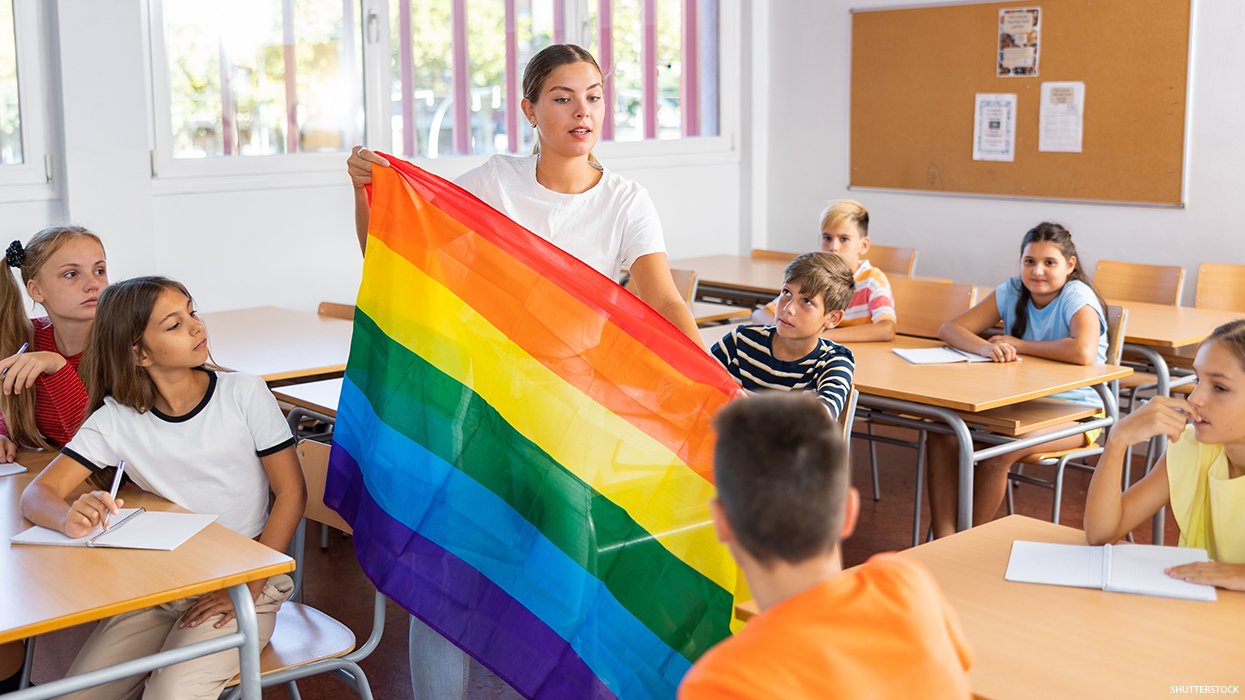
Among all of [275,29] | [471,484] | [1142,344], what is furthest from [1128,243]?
[471,484]

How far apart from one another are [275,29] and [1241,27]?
4.20 m

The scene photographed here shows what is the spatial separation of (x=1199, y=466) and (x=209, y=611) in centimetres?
178

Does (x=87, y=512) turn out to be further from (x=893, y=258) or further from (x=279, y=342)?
(x=893, y=258)

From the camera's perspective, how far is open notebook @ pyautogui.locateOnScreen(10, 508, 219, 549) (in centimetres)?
218

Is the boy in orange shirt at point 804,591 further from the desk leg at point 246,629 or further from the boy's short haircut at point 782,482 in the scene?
the desk leg at point 246,629

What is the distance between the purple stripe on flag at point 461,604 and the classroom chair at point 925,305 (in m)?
2.41

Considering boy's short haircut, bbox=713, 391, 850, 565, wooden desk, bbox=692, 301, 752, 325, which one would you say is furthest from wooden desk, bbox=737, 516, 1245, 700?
wooden desk, bbox=692, 301, 752, 325

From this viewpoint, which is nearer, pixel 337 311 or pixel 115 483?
pixel 115 483

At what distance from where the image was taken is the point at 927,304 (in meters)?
4.73

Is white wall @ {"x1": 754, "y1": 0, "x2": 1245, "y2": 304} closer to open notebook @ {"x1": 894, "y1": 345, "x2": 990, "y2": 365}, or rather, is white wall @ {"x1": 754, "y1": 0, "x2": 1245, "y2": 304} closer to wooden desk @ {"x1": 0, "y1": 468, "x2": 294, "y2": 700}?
open notebook @ {"x1": 894, "y1": 345, "x2": 990, "y2": 365}

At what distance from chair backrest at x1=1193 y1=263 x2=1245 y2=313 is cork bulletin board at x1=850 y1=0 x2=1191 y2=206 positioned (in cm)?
60

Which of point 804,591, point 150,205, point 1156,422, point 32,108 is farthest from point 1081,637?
point 32,108

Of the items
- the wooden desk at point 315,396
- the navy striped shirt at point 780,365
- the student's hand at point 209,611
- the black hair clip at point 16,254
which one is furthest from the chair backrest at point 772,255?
the student's hand at point 209,611

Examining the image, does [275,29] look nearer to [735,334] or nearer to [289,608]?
[735,334]
